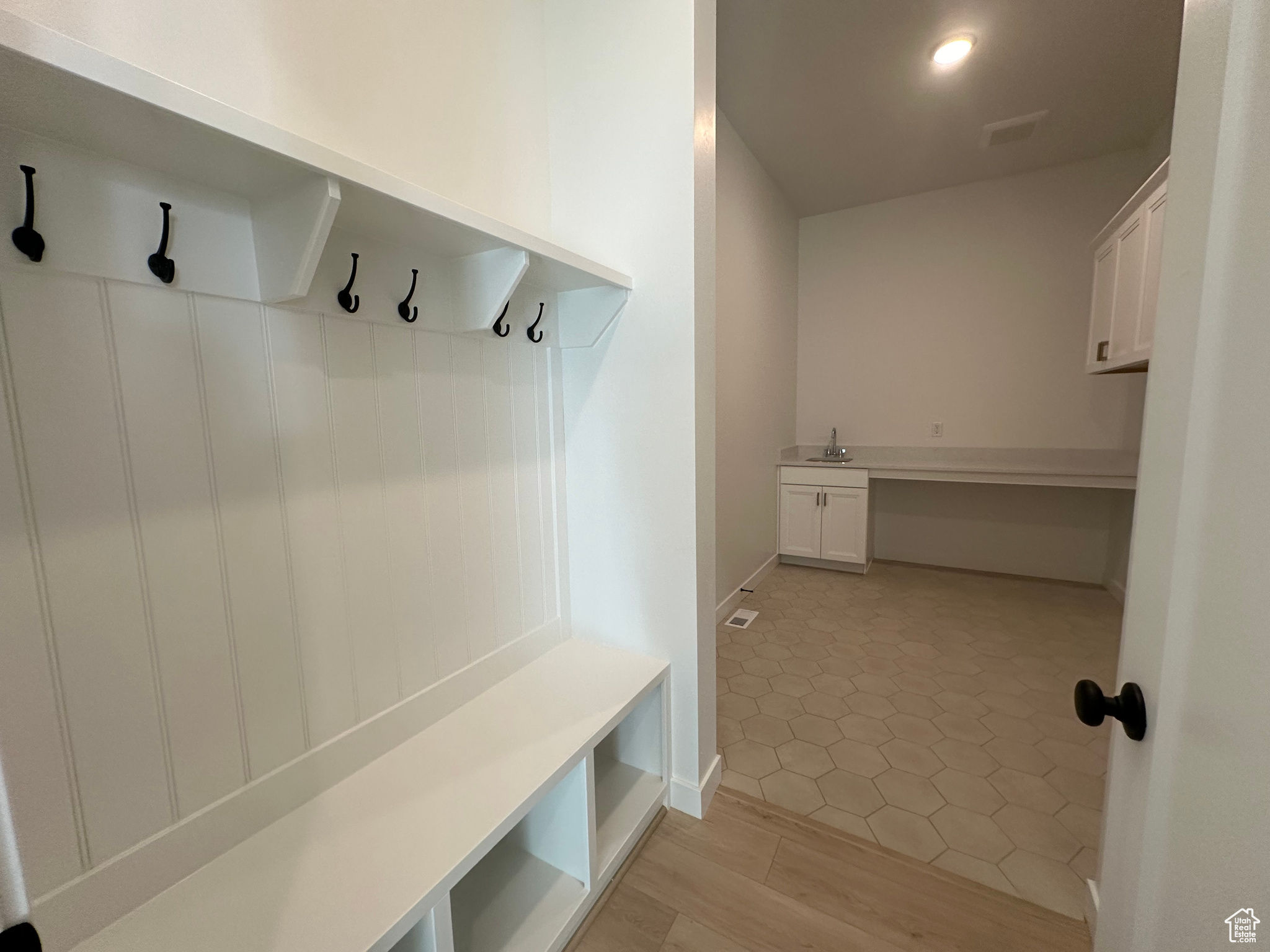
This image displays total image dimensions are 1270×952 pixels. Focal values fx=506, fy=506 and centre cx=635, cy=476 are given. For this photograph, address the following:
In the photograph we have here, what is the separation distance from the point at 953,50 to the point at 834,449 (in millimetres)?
2517

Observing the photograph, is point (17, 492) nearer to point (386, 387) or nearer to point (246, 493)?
point (246, 493)

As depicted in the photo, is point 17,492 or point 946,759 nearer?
point 17,492

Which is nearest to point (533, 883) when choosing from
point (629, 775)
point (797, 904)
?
point (629, 775)

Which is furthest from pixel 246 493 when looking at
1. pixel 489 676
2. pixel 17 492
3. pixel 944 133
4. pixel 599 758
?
pixel 944 133

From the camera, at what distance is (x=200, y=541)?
2.85ft

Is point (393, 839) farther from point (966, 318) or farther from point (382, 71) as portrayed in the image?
point (966, 318)

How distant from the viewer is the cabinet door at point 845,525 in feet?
11.9

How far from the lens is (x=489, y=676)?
4.74 feet

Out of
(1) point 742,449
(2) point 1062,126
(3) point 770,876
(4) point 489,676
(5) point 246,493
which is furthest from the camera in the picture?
(1) point 742,449

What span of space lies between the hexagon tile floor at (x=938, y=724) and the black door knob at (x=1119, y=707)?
111 centimetres

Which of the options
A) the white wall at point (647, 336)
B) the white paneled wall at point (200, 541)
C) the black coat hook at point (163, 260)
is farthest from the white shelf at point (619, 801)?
the black coat hook at point (163, 260)

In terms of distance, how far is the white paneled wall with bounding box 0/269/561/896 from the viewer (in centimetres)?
70

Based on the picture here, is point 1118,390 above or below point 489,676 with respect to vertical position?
above

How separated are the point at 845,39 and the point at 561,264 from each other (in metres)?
2.04
